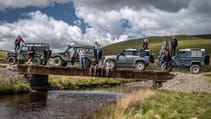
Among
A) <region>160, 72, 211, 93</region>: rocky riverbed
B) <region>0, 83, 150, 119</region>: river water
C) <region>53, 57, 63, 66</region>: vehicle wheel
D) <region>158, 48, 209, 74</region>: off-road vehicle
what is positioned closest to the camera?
<region>0, 83, 150, 119</region>: river water

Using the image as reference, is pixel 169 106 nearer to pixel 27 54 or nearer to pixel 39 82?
pixel 27 54

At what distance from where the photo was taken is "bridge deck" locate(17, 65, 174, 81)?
34438 mm

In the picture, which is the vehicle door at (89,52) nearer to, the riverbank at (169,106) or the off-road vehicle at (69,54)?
the off-road vehicle at (69,54)

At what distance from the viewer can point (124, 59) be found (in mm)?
34812

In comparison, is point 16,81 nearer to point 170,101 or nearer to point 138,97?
point 138,97

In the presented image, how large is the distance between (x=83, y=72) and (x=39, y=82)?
7.95 meters

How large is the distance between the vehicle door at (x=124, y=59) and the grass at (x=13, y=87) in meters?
9.75

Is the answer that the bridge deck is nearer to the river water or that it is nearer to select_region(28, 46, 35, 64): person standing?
select_region(28, 46, 35, 64): person standing

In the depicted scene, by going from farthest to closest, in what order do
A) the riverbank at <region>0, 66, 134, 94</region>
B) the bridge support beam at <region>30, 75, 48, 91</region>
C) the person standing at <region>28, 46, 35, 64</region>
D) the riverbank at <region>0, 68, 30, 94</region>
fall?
1. the bridge support beam at <region>30, 75, 48, 91</region>
2. the person standing at <region>28, 46, 35, 64</region>
3. the riverbank at <region>0, 66, 134, 94</region>
4. the riverbank at <region>0, 68, 30, 94</region>

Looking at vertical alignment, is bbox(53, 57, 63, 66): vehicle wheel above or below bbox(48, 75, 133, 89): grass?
above

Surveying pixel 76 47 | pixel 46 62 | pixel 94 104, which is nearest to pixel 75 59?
pixel 76 47

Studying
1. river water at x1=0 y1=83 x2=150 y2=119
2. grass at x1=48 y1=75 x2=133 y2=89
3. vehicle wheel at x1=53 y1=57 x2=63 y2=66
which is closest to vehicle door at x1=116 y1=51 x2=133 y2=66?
river water at x1=0 y1=83 x2=150 y2=119

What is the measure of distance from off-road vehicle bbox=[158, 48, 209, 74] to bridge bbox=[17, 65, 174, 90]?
4.16 ft

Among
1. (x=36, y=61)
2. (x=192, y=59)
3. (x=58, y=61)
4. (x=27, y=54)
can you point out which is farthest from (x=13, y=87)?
(x=192, y=59)
